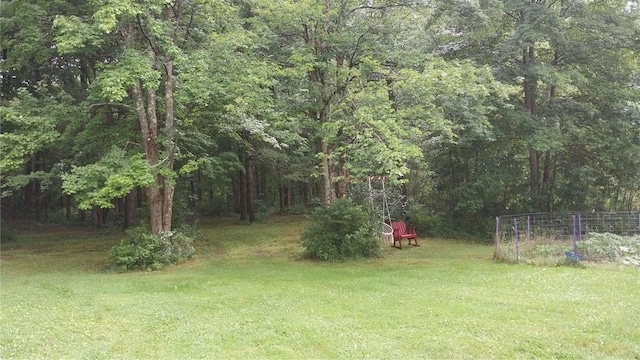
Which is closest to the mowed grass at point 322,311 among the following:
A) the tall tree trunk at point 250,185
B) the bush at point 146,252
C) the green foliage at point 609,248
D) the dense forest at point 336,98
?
the bush at point 146,252

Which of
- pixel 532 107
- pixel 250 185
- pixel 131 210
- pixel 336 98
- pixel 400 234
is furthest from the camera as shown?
pixel 250 185

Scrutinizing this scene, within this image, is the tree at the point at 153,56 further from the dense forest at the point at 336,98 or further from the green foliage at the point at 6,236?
the green foliage at the point at 6,236

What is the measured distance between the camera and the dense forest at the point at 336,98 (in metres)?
12.8

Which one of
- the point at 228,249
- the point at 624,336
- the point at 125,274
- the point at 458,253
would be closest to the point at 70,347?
the point at 125,274

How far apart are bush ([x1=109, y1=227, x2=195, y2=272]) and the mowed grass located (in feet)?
1.61

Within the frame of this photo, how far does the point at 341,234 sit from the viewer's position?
14398 millimetres

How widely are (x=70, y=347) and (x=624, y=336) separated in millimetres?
7583

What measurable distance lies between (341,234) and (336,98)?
13.5 ft

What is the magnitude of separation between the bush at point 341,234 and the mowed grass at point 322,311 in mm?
589

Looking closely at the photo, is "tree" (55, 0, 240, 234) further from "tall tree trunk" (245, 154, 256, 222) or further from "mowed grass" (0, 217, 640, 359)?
"tall tree trunk" (245, 154, 256, 222)

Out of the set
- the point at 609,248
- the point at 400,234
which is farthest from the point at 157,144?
the point at 609,248

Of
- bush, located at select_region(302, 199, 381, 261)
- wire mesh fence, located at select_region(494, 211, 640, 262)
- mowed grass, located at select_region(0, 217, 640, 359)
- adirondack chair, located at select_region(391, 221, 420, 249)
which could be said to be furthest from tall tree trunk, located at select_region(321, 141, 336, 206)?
wire mesh fence, located at select_region(494, 211, 640, 262)

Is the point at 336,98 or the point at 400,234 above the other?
the point at 336,98

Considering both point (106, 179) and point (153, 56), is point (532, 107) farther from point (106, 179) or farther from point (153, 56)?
point (106, 179)
